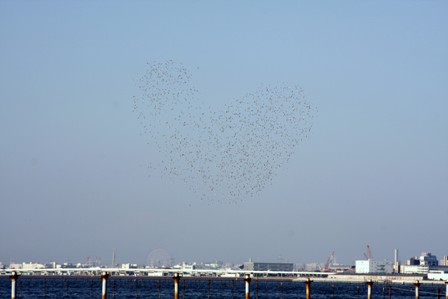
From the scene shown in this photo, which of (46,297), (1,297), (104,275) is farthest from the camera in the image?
(46,297)

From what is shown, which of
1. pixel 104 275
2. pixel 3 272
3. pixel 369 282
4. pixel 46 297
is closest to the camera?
pixel 104 275

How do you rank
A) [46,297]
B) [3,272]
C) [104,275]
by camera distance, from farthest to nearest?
[46,297] < [3,272] < [104,275]

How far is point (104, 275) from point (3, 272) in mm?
50225

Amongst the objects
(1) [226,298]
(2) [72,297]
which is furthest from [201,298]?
(2) [72,297]

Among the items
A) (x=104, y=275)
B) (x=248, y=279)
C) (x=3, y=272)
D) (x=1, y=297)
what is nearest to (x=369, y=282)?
(x=248, y=279)

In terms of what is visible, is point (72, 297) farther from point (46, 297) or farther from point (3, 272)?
point (3, 272)

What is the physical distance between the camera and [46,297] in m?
193

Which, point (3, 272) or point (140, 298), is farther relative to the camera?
point (140, 298)

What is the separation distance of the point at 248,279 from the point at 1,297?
294 ft

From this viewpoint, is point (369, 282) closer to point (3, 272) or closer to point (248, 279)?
point (248, 279)

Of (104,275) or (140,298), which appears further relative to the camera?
(140,298)

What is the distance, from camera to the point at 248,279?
100 m

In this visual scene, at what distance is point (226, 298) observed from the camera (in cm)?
19975

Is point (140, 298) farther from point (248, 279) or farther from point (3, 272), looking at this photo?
point (248, 279)
